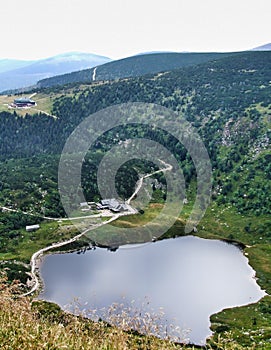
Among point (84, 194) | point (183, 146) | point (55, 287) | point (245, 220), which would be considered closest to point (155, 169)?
point (183, 146)

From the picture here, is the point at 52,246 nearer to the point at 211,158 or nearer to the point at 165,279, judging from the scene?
the point at 165,279

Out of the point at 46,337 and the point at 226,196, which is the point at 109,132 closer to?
the point at 226,196

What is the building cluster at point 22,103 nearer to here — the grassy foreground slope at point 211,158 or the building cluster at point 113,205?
the grassy foreground slope at point 211,158

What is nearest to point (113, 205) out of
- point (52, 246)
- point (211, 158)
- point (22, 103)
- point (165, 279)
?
point (52, 246)

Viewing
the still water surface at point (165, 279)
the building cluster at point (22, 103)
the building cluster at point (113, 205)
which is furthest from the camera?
the building cluster at point (22, 103)

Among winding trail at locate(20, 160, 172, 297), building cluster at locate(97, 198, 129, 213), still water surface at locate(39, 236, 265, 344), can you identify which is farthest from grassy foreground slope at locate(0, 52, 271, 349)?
building cluster at locate(97, 198, 129, 213)

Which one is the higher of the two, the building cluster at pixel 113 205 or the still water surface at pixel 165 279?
the building cluster at pixel 113 205

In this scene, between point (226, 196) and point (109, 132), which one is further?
point (109, 132)

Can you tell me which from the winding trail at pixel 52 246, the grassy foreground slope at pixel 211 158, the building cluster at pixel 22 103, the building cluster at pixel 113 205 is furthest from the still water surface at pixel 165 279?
the building cluster at pixel 22 103
